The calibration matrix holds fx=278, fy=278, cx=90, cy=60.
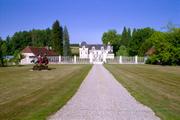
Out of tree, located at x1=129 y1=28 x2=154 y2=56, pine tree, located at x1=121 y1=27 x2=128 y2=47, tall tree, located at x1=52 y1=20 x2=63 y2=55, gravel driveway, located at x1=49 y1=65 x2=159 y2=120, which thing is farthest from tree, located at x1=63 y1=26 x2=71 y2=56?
gravel driveway, located at x1=49 y1=65 x2=159 y2=120

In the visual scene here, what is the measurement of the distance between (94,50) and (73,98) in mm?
100384

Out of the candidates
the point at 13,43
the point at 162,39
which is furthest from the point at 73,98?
the point at 13,43

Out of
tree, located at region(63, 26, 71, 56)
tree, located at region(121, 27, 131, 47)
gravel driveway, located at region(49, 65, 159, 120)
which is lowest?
gravel driveway, located at region(49, 65, 159, 120)

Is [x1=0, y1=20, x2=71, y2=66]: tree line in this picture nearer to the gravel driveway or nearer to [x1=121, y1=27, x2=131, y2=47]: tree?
[x1=121, y1=27, x2=131, y2=47]: tree

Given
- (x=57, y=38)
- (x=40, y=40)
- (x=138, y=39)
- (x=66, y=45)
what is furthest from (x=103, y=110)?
(x=40, y=40)

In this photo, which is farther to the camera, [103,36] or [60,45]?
[103,36]

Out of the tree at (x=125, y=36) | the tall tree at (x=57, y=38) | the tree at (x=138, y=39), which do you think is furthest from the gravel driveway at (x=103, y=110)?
the tree at (x=125, y=36)

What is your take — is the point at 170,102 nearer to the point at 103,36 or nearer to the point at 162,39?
the point at 162,39

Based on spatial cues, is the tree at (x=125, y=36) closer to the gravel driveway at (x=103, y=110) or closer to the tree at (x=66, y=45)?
the tree at (x=66, y=45)

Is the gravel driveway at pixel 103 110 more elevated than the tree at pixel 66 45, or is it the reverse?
the tree at pixel 66 45

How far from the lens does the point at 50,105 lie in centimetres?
909

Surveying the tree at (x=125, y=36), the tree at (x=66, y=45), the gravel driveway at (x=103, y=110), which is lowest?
the gravel driveway at (x=103, y=110)

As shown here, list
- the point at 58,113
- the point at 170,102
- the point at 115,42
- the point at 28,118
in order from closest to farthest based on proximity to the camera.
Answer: the point at 28,118 → the point at 58,113 → the point at 170,102 → the point at 115,42

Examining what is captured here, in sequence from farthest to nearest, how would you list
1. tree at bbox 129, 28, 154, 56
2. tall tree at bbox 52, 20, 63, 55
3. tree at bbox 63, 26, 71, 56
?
tree at bbox 63, 26, 71, 56 < tree at bbox 129, 28, 154, 56 < tall tree at bbox 52, 20, 63, 55
